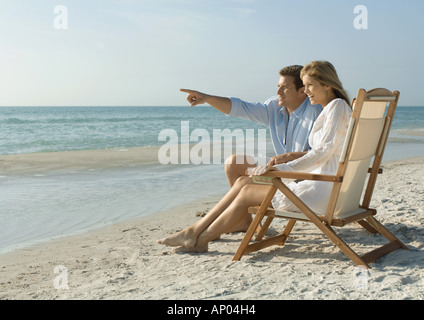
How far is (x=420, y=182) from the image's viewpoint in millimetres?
6969

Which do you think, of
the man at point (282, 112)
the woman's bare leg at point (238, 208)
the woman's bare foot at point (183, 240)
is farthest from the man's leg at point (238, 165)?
the woman's bare foot at point (183, 240)

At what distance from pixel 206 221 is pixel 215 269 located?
0.50 metres

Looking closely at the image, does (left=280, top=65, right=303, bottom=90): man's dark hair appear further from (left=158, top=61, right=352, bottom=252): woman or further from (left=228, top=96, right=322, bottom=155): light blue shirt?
(left=158, top=61, right=352, bottom=252): woman

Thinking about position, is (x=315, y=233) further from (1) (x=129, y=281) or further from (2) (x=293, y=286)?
(1) (x=129, y=281)

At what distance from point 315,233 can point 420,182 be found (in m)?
3.14

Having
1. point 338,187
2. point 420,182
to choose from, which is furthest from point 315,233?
point 420,182

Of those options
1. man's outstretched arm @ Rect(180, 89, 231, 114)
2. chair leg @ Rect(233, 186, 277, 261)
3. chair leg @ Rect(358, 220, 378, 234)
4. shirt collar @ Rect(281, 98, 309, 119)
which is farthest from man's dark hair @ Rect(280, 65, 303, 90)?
chair leg @ Rect(358, 220, 378, 234)

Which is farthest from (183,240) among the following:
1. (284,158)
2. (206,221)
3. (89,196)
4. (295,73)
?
(89,196)

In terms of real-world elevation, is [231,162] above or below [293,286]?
above

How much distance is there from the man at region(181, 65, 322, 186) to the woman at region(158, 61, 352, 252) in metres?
0.36

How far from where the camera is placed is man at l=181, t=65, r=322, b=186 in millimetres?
4219

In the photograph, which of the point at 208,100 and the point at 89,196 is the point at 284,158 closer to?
the point at 208,100

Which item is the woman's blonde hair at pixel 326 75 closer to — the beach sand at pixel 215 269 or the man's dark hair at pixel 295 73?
the man's dark hair at pixel 295 73

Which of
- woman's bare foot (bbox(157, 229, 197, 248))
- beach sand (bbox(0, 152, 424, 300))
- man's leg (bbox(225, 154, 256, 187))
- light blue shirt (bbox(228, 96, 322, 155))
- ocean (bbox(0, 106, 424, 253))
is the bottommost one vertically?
ocean (bbox(0, 106, 424, 253))
